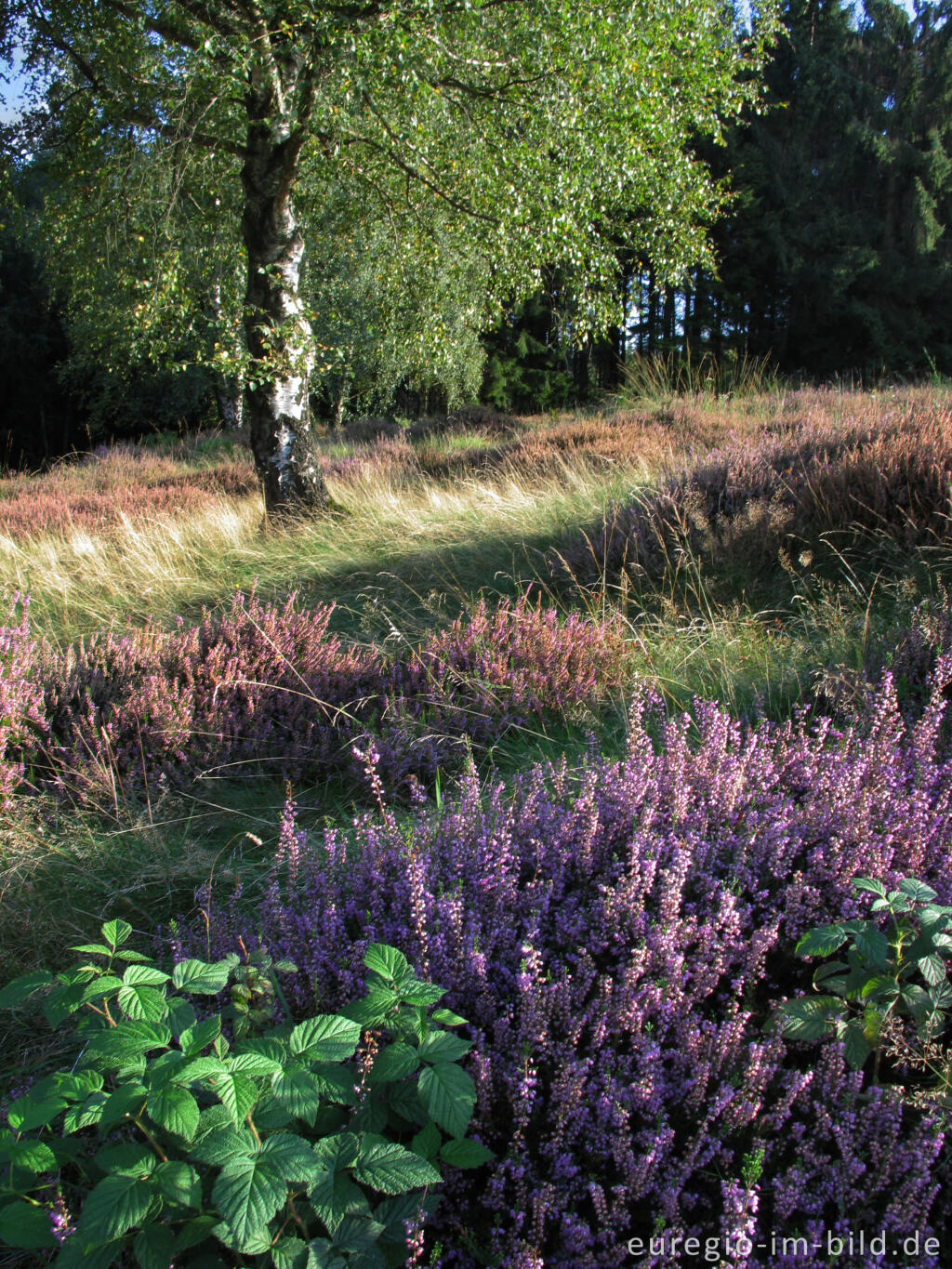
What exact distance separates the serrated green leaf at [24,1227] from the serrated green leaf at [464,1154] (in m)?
0.55

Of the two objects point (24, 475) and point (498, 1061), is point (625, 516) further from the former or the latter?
point (24, 475)

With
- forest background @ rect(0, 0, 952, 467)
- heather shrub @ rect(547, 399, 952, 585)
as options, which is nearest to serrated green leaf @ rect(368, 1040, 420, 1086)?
heather shrub @ rect(547, 399, 952, 585)

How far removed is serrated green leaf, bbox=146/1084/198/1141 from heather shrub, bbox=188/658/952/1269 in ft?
1.58

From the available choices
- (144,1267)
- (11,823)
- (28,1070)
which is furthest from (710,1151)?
(11,823)

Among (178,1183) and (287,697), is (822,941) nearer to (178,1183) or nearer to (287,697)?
(178,1183)

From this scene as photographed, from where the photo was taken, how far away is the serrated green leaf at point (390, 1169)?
1100 mm

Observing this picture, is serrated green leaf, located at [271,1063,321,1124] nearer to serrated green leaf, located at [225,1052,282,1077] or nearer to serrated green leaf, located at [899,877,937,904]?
serrated green leaf, located at [225,1052,282,1077]

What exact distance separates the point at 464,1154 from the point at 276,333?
6662mm

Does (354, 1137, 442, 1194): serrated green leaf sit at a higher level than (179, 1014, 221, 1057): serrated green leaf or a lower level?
lower

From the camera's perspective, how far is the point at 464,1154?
122cm

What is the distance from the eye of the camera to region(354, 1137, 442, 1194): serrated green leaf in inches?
43.3

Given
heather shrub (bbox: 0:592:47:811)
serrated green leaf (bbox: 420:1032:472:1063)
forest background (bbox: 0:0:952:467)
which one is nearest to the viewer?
serrated green leaf (bbox: 420:1032:472:1063)

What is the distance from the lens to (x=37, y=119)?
820 cm

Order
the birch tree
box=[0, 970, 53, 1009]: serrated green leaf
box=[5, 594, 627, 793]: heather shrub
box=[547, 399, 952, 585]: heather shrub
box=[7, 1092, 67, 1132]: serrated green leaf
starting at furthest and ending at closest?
1. the birch tree
2. box=[547, 399, 952, 585]: heather shrub
3. box=[5, 594, 627, 793]: heather shrub
4. box=[0, 970, 53, 1009]: serrated green leaf
5. box=[7, 1092, 67, 1132]: serrated green leaf
